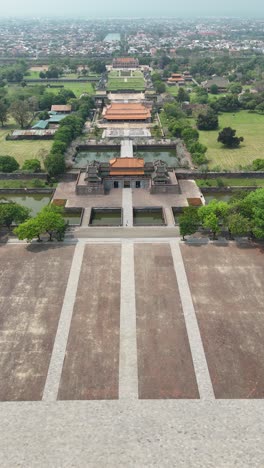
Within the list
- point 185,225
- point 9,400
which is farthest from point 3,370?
point 185,225

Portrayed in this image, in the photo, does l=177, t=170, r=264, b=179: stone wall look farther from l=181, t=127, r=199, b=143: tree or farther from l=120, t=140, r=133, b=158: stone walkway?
l=181, t=127, r=199, b=143: tree

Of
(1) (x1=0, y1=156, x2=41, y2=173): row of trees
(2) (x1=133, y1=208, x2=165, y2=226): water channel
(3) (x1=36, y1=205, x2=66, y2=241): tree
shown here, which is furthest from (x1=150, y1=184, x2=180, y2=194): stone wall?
(1) (x1=0, y1=156, x2=41, y2=173): row of trees

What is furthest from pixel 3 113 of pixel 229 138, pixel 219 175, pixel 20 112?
pixel 219 175

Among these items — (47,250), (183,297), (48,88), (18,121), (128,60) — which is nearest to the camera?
(183,297)

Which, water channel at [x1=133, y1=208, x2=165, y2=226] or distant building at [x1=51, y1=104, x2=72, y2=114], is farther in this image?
distant building at [x1=51, y1=104, x2=72, y2=114]

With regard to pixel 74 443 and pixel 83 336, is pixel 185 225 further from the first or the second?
pixel 74 443
